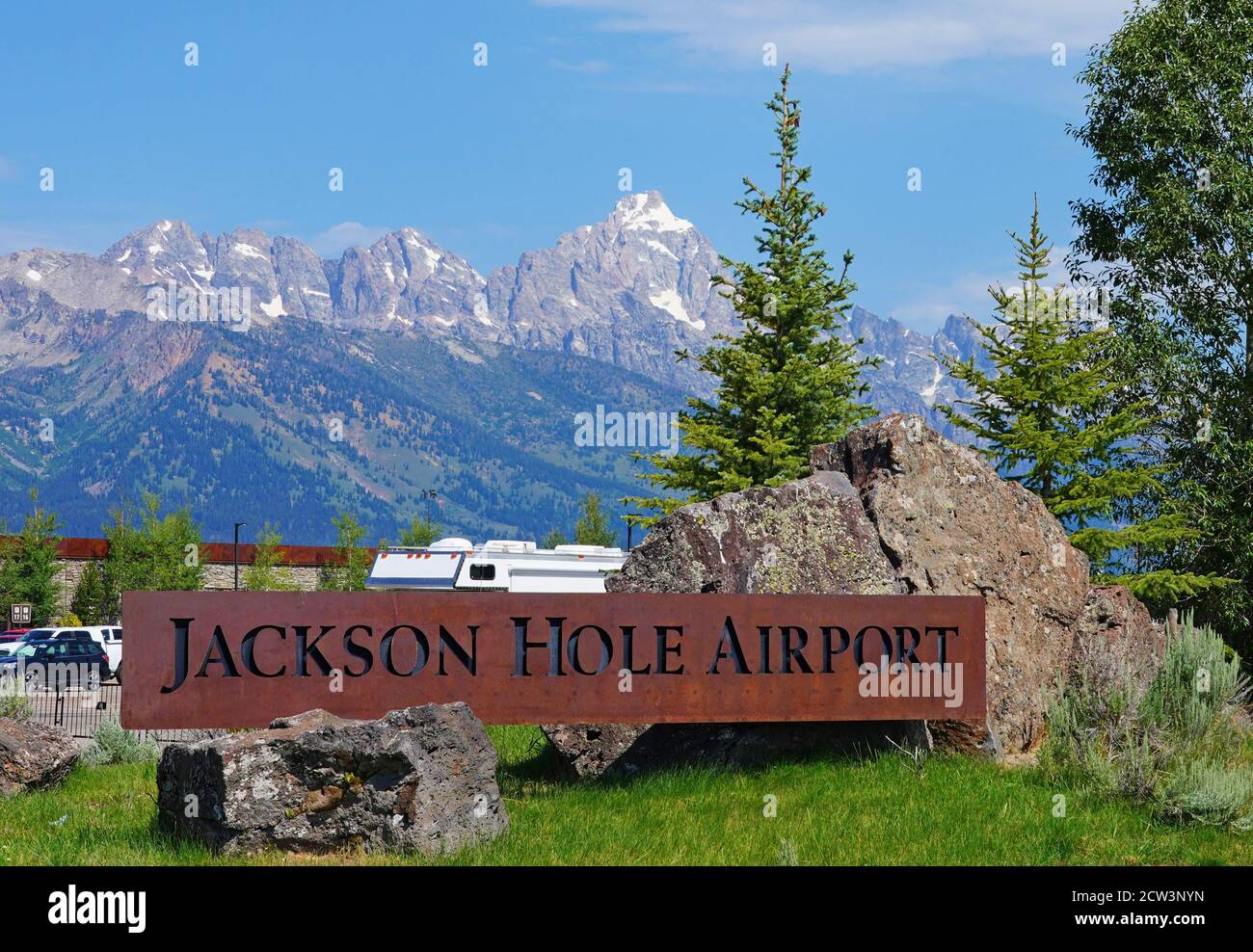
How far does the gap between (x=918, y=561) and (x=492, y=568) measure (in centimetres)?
2730

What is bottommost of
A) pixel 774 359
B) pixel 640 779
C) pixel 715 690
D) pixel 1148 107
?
pixel 640 779

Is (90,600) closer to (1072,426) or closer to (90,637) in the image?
(90,637)

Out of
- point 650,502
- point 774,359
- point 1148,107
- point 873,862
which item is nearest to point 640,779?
point 873,862

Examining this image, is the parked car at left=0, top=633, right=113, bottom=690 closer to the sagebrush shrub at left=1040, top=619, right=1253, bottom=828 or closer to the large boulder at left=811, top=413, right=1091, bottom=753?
the large boulder at left=811, top=413, right=1091, bottom=753

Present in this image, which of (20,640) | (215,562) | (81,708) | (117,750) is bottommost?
(20,640)

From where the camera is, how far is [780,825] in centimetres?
904

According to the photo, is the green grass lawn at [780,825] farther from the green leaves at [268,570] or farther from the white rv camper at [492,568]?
the green leaves at [268,570]

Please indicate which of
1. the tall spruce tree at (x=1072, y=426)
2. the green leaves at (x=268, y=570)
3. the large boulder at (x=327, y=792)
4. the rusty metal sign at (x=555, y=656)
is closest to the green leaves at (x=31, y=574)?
the green leaves at (x=268, y=570)

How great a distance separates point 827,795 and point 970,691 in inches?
85.1

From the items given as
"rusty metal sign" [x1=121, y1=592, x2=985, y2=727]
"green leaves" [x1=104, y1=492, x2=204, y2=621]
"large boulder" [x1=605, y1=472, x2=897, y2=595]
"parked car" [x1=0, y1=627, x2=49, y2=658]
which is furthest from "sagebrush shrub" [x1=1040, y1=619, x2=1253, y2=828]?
"green leaves" [x1=104, y1=492, x2=204, y2=621]

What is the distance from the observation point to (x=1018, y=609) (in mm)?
12367

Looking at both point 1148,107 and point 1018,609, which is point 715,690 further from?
point 1148,107

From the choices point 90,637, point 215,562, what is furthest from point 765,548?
point 215,562

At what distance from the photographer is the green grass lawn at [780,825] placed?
825cm
